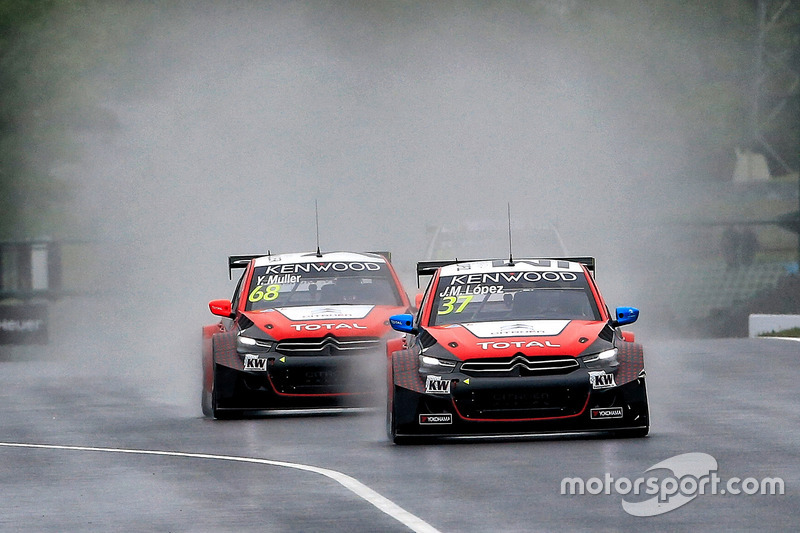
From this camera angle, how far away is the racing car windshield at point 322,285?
58.4 feet

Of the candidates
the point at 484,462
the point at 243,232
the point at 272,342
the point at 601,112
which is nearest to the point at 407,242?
the point at 243,232

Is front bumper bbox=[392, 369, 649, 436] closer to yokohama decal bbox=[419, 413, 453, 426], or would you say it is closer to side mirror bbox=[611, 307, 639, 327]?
yokohama decal bbox=[419, 413, 453, 426]

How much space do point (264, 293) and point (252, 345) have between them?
1.35m

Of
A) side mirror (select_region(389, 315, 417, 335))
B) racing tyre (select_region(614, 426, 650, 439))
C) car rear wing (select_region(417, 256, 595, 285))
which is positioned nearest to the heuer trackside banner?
car rear wing (select_region(417, 256, 595, 285))

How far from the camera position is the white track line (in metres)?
9.71

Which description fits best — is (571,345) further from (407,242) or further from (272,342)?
(407,242)

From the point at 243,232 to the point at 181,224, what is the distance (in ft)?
7.10

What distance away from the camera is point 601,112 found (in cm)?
7206

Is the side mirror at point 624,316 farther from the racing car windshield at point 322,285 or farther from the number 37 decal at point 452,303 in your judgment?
the racing car windshield at point 322,285

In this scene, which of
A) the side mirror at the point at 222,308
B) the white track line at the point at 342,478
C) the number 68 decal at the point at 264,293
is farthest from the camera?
the number 68 decal at the point at 264,293

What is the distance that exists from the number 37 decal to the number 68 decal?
322 centimetres

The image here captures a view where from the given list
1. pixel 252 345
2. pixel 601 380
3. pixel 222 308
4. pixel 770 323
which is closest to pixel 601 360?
pixel 601 380

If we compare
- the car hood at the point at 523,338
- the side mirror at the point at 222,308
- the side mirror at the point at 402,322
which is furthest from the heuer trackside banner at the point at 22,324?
the car hood at the point at 523,338

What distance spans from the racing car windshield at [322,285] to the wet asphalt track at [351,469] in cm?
129
